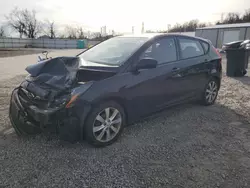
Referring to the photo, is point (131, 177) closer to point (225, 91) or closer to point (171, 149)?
point (171, 149)

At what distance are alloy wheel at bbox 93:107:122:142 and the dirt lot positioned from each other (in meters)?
0.17

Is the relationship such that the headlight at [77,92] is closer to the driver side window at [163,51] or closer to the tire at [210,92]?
the driver side window at [163,51]

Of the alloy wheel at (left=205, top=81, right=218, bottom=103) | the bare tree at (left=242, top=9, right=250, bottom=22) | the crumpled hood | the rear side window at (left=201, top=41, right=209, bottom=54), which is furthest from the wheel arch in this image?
the bare tree at (left=242, top=9, right=250, bottom=22)

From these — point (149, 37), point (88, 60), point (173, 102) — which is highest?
point (149, 37)

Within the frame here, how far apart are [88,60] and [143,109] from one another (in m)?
1.28

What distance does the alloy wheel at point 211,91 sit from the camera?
470 cm

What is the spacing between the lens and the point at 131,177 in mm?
2369

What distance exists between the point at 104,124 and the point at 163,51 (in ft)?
5.57

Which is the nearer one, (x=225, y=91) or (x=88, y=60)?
(x=88, y=60)

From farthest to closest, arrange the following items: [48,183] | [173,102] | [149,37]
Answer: [173,102] → [149,37] → [48,183]

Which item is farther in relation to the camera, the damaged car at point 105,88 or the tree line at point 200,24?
the tree line at point 200,24

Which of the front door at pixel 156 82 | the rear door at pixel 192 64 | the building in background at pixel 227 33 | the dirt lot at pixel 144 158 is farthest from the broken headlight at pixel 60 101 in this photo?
the building in background at pixel 227 33

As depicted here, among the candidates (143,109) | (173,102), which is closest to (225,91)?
(173,102)

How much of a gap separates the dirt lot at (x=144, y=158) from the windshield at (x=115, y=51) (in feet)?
4.07
